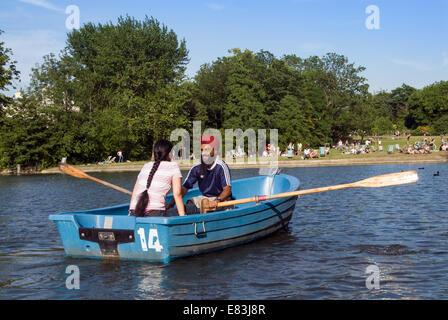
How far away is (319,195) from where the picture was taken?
18.6m

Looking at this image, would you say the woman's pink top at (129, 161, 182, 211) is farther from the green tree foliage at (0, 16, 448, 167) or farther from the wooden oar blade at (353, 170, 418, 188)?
the green tree foliage at (0, 16, 448, 167)

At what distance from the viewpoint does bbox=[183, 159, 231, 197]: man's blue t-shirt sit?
31.1ft

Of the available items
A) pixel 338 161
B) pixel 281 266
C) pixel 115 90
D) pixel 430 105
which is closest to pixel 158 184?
pixel 281 266

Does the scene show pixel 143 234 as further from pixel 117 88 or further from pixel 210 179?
pixel 117 88

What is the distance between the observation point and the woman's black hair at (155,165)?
8.10 meters

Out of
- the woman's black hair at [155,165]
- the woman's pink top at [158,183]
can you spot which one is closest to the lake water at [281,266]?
the woman's black hair at [155,165]

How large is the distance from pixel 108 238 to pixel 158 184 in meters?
1.22

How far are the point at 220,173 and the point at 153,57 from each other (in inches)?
1739

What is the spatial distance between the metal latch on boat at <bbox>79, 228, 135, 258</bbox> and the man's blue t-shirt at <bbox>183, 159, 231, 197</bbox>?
203 cm

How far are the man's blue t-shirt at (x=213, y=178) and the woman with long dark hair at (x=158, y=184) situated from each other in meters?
1.31

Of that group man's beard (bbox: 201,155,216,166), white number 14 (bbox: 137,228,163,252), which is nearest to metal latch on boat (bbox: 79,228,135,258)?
white number 14 (bbox: 137,228,163,252)

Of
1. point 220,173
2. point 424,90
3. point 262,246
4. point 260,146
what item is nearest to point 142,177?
point 220,173

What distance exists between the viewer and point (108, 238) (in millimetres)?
8141

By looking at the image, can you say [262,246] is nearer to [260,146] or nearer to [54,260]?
[54,260]
